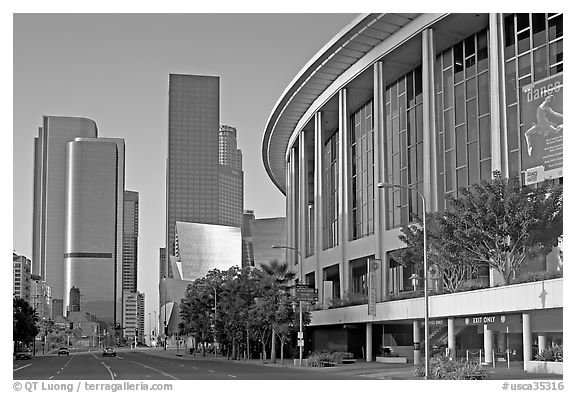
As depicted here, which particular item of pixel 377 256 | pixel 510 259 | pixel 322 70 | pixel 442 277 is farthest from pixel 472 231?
pixel 322 70

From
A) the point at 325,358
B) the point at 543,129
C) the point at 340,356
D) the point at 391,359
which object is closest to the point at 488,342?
the point at 543,129

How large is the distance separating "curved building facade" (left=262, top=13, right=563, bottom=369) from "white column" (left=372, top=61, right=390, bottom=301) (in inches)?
4.0

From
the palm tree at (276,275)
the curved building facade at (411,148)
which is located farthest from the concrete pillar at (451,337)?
the palm tree at (276,275)

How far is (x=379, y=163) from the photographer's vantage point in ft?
238

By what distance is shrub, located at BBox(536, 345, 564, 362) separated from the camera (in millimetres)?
42719

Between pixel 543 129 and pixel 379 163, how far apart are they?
2206cm

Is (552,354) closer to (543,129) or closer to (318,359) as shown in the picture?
(543,129)

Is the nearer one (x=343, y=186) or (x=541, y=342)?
(x=541, y=342)

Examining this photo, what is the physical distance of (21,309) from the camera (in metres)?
123

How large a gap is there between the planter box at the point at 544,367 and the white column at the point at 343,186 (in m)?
35.3
